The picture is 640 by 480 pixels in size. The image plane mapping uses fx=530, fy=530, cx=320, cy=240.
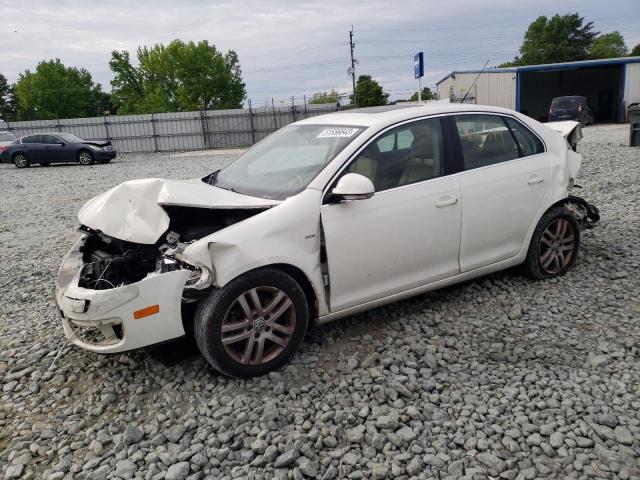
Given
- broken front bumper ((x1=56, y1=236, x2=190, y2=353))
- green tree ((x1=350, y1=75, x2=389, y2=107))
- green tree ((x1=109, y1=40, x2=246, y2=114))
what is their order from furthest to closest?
green tree ((x1=109, y1=40, x2=246, y2=114)) → green tree ((x1=350, y1=75, x2=389, y2=107)) → broken front bumper ((x1=56, y1=236, x2=190, y2=353))

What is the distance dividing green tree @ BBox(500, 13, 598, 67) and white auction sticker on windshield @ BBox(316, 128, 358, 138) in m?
83.9

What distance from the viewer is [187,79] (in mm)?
64000

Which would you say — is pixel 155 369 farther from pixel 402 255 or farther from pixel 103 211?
pixel 402 255

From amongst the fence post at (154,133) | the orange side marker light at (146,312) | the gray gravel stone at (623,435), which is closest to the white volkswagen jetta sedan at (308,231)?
the orange side marker light at (146,312)

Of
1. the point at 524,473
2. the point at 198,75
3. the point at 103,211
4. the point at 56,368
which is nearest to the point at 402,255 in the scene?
the point at 524,473

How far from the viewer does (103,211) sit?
3.58m

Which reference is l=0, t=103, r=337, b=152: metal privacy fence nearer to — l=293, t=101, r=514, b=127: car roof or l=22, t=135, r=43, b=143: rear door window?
l=22, t=135, r=43, b=143: rear door window

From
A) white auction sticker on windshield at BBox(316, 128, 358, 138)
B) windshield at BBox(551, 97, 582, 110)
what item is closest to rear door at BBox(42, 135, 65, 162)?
white auction sticker on windshield at BBox(316, 128, 358, 138)

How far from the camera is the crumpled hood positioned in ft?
11.1

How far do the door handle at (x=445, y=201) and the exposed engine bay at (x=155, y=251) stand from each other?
4.36 ft

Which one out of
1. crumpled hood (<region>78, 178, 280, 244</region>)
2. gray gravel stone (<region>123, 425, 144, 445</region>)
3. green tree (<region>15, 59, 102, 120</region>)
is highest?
green tree (<region>15, 59, 102, 120</region>)

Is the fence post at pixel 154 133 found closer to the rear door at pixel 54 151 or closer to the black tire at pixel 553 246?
the rear door at pixel 54 151

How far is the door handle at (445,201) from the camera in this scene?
12.9 feet

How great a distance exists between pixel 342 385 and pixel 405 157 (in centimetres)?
174
